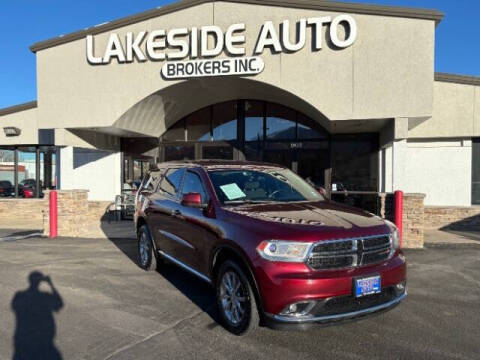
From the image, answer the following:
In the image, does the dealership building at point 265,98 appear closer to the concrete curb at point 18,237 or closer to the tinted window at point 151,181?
the concrete curb at point 18,237

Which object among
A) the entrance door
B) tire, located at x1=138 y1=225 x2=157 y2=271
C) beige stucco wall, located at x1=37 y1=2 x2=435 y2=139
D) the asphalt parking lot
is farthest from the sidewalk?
tire, located at x1=138 y1=225 x2=157 y2=271

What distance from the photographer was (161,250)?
597 centimetres

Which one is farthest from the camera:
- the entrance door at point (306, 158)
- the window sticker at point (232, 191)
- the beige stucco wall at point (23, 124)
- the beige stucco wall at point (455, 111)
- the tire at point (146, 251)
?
the beige stucco wall at point (23, 124)

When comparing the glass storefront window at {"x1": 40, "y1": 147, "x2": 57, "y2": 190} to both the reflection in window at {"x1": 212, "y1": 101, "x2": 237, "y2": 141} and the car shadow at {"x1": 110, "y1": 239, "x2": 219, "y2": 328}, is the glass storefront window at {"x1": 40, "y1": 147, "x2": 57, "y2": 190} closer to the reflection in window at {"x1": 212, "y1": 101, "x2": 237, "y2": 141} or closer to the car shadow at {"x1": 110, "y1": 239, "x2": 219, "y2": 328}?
the reflection in window at {"x1": 212, "y1": 101, "x2": 237, "y2": 141}

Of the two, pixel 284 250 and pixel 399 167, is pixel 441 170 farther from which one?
pixel 284 250

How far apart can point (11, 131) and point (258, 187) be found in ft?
41.0

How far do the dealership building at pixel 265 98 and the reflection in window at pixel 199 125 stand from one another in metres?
0.04

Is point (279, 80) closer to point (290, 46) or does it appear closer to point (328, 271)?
point (290, 46)

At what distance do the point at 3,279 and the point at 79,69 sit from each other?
20.9ft

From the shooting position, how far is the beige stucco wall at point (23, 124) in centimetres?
1379

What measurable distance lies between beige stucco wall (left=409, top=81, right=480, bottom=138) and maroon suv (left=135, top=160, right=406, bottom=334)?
25.5 feet

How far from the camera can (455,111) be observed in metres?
10.8

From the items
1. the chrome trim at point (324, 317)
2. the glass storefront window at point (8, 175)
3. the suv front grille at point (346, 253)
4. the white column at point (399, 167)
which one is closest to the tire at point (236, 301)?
the chrome trim at point (324, 317)

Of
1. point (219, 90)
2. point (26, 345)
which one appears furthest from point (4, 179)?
point (26, 345)
